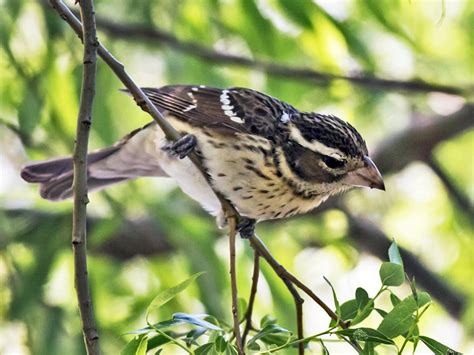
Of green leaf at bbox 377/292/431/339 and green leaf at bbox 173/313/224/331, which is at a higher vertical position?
green leaf at bbox 173/313/224/331

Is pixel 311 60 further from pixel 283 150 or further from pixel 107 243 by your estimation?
pixel 283 150

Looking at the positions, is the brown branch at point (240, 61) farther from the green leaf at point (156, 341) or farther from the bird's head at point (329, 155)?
the green leaf at point (156, 341)

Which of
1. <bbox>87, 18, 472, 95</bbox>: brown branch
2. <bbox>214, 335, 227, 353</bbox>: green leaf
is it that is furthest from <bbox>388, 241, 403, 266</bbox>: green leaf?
<bbox>87, 18, 472, 95</bbox>: brown branch

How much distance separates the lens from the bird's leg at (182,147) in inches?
129

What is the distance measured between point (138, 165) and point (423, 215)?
3.24 meters

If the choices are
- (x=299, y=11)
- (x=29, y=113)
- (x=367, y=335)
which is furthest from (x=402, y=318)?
(x=29, y=113)

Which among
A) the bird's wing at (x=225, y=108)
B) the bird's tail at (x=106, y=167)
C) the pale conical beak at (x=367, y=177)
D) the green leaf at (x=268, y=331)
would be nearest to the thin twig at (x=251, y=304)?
the green leaf at (x=268, y=331)

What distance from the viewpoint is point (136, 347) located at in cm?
231

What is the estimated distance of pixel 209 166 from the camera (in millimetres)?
3529

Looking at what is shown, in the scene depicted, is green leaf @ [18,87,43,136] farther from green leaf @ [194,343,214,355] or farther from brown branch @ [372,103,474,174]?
brown branch @ [372,103,474,174]

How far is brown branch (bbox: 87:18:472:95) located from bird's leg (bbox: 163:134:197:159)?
137 centimetres

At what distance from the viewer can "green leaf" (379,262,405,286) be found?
7.48 feet

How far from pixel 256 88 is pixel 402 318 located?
3.57 metres

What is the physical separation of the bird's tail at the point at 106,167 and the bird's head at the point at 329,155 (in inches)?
22.4
